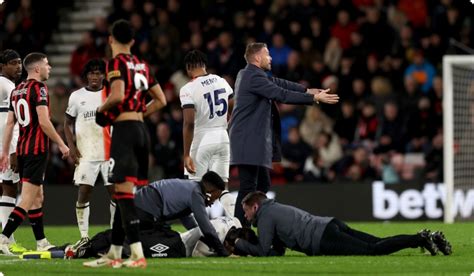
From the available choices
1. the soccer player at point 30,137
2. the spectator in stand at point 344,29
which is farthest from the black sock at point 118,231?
the spectator in stand at point 344,29

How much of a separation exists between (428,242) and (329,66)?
10.9 m

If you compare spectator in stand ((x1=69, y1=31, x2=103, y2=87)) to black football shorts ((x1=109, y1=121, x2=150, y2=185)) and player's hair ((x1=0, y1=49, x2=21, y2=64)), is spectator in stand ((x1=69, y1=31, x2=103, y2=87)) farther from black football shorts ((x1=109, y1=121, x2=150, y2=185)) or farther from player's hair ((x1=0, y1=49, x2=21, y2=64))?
black football shorts ((x1=109, y1=121, x2=150, y2=185))

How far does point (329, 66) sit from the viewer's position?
21656 mm

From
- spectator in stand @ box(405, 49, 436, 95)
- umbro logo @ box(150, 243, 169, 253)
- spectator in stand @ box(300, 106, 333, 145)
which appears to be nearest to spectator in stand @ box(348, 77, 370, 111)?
spectator in stand @ box(300, 106, 333, 145)

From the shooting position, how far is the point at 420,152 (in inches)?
795

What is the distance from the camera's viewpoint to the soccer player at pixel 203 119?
13.1 metres

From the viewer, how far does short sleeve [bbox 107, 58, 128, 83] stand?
9859mm

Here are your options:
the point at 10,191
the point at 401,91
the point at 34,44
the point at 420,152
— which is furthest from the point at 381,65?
the point at 10,191

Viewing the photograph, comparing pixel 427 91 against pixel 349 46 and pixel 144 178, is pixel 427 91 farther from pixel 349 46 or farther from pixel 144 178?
pixel 144 178

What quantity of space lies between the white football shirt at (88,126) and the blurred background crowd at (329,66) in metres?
6.48

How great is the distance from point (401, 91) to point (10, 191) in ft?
31.5

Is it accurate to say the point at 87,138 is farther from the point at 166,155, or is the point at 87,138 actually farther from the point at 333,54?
the point at 333,54

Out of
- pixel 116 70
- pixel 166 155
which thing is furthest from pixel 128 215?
pixel 166 155

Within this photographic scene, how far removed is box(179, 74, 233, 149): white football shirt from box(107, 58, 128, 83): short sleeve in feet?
10.5
